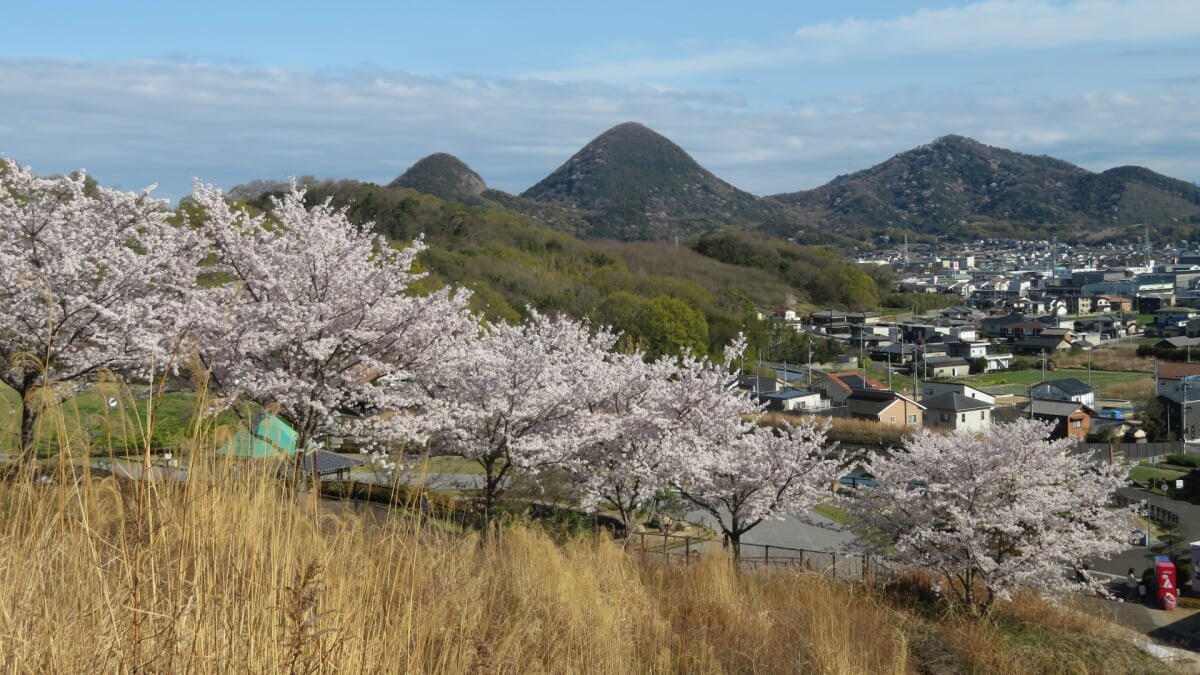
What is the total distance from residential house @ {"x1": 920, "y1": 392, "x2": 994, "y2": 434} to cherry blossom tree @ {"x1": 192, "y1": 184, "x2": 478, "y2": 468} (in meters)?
28.3

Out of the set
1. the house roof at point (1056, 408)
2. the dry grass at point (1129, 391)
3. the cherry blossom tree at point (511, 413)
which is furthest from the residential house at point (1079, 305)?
the cherry blossom tree at point (511, 413)

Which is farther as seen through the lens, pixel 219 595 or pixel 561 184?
pixel 561 184

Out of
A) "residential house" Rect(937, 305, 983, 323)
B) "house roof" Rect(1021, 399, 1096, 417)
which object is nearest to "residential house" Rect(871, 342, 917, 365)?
"house roof" Rect(1021, 399, 1096, 417)

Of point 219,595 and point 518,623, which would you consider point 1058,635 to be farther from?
Result: point 219,595

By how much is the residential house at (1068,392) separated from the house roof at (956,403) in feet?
19.1

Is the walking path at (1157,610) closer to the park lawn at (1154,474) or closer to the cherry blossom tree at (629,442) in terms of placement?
the park lawn at (1154,474)

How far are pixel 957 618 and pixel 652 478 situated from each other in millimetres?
7052

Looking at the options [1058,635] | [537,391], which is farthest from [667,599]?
[537,391]

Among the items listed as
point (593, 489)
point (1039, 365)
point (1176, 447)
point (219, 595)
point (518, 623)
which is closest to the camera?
point (219, 595)

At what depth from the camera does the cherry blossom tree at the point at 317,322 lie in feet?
34.0

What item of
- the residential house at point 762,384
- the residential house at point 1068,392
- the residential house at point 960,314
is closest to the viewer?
the residential house at point 1068,392

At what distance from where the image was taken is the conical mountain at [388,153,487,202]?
131m

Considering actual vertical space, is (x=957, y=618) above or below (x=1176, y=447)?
above

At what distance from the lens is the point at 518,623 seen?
10.9 ft
